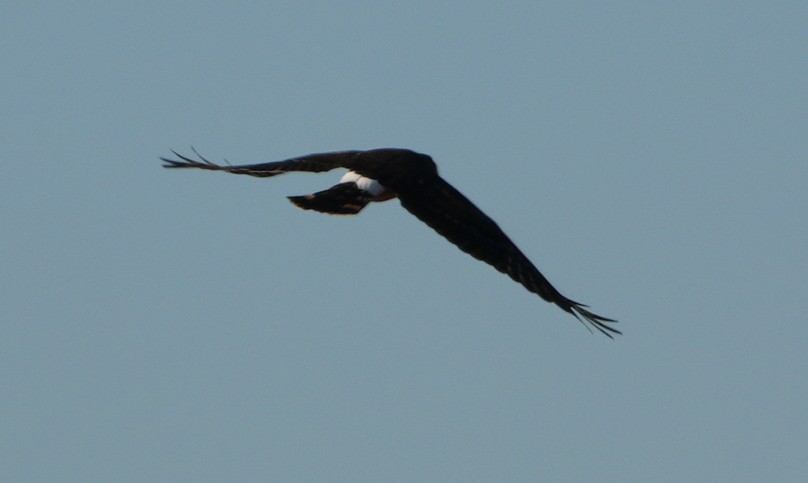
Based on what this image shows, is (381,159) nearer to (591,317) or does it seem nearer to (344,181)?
(344,181)

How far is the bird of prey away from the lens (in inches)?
655

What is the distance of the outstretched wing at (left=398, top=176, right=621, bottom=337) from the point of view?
56.5ft

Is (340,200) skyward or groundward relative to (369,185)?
groundward

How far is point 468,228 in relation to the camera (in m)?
17.5

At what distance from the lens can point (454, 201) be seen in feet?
56.9

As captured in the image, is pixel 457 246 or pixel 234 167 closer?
pixel 234 167

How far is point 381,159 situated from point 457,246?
46.9 inches

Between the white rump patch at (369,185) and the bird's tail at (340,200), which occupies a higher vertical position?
the white rump patch at (369,185)

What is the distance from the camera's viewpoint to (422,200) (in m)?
17.3

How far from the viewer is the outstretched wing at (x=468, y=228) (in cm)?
1723

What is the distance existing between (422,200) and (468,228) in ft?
1.75

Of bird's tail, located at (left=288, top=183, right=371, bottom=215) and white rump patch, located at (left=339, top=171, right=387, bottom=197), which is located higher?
white rump patch, located at (left=339, top=171, right=387, bottom=197)

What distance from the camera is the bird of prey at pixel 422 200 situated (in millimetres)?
16625

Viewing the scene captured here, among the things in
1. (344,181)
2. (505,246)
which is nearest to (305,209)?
(344,181)
